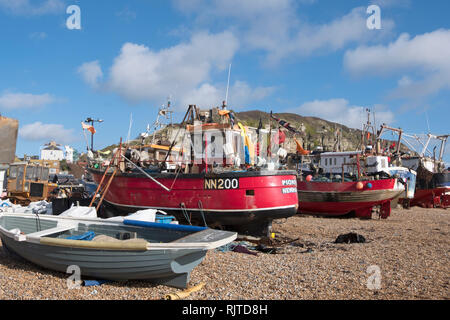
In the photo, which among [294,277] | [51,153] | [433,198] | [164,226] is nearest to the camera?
[294,277]

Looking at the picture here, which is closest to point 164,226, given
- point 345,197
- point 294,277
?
point 294,277

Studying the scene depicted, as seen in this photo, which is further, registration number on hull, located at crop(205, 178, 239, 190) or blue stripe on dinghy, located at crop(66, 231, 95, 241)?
registration number on hull, located at crop(205, 178, 239, 190)

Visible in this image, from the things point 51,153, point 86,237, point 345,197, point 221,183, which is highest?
point 51,153

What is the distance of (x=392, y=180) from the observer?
18.7 m

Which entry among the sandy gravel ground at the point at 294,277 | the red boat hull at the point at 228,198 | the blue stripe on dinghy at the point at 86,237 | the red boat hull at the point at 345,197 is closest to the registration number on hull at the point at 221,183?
the red boat hull at the point at 228,198

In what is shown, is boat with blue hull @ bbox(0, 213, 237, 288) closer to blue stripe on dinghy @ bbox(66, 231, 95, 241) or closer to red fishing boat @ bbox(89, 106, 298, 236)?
blue stripe on dinghy @ bbox(66, 231, 95, 241)

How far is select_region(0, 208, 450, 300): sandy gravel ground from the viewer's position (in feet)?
19.1

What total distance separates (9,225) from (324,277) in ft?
26.4

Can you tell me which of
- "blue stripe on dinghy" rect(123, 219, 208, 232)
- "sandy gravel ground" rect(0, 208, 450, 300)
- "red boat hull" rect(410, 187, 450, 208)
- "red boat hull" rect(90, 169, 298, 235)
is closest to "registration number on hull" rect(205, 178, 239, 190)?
"red boat hull" rect(90, 169, 298, 235)

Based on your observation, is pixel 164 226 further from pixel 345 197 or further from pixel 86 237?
pixel 345 197

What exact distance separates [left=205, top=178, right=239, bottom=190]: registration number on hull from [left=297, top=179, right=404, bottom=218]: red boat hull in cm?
972

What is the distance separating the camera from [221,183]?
11453 millimetres

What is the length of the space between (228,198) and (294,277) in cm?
489
